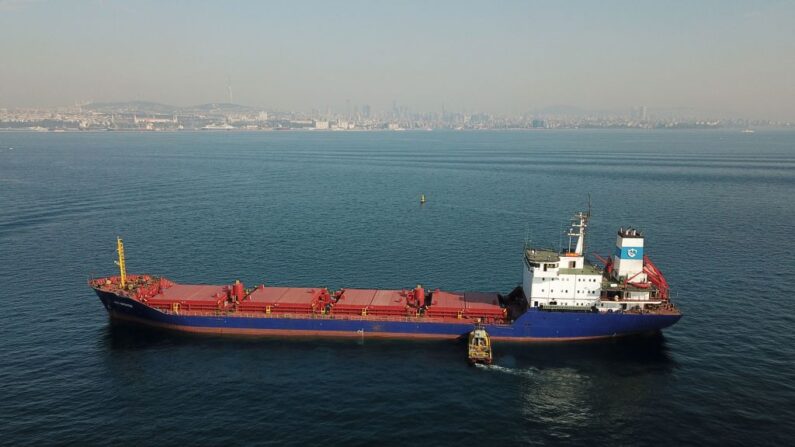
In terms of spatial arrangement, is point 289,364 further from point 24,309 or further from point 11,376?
point 24,309

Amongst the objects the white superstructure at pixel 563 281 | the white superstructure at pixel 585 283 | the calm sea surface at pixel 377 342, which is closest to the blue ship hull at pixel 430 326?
the calm sea surface at pixel 377 342

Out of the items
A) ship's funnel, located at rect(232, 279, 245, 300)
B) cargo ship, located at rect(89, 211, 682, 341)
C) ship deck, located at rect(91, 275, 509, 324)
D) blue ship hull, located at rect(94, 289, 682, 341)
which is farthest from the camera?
ship's funnel, located at rect(232, 279, 245, 300)

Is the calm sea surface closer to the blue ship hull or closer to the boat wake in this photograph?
the boat wake

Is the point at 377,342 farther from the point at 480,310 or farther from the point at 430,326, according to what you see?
the point at 480,310

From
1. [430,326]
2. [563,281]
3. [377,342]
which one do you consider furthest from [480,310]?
[377,342]

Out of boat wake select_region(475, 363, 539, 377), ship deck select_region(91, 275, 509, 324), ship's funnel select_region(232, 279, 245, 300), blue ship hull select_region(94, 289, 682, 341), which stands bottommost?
boat wake select_region(475, 363, 539, 377)

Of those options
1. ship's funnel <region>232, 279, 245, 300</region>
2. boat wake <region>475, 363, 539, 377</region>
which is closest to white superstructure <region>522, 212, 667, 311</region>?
boat wake <region>475, 363, 539, 377</region>

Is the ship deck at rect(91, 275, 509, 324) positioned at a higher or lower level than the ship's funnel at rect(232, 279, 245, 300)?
lower
